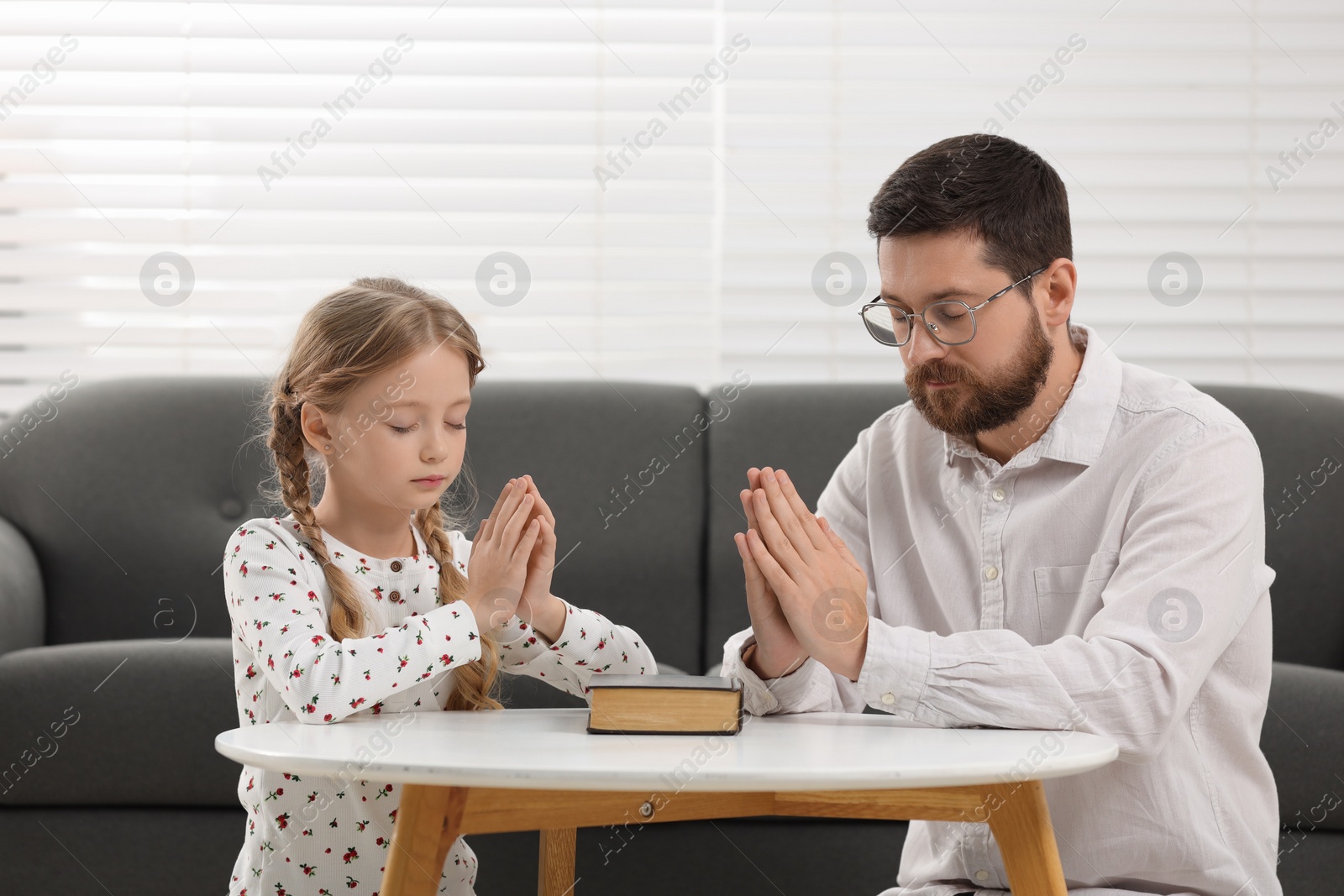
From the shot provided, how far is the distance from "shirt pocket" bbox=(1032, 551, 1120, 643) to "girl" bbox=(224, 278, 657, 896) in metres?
0.45

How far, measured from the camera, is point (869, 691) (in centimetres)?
103

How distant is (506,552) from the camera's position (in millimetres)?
1109

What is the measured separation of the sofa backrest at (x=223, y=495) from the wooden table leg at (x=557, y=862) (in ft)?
2.95

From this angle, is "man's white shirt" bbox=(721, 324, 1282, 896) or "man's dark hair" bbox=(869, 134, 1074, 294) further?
"man's dark hair" bbox=(869, 134, 1074, 294)

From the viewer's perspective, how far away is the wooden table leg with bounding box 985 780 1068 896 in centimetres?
90

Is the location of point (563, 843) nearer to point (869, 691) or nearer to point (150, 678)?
point (869, 691)

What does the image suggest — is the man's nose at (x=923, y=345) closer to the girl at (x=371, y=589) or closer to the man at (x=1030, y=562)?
the man at (x=1030, y=562)

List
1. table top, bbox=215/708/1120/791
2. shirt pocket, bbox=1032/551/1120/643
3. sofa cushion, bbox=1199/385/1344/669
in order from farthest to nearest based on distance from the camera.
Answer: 1. sofa cushion, bbox=1199/385/1344/669
2. shirt pocket, bbox=1032/551/1120/643
3. table top, bbox=215/708/1120/791

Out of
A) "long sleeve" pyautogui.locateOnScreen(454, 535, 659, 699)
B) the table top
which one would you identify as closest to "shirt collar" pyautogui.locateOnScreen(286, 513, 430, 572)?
"long sleeve" pyautogui.locateOnScreen(454, 535, 659, 699)

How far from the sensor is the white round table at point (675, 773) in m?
0.77

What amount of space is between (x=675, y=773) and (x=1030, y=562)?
65cm

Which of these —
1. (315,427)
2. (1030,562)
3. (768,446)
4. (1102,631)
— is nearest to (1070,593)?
(1030,562)

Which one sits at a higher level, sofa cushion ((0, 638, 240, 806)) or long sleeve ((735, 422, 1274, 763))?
long sleeve ((735, 422, 1274, 763))

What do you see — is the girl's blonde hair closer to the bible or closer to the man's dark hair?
the bible
